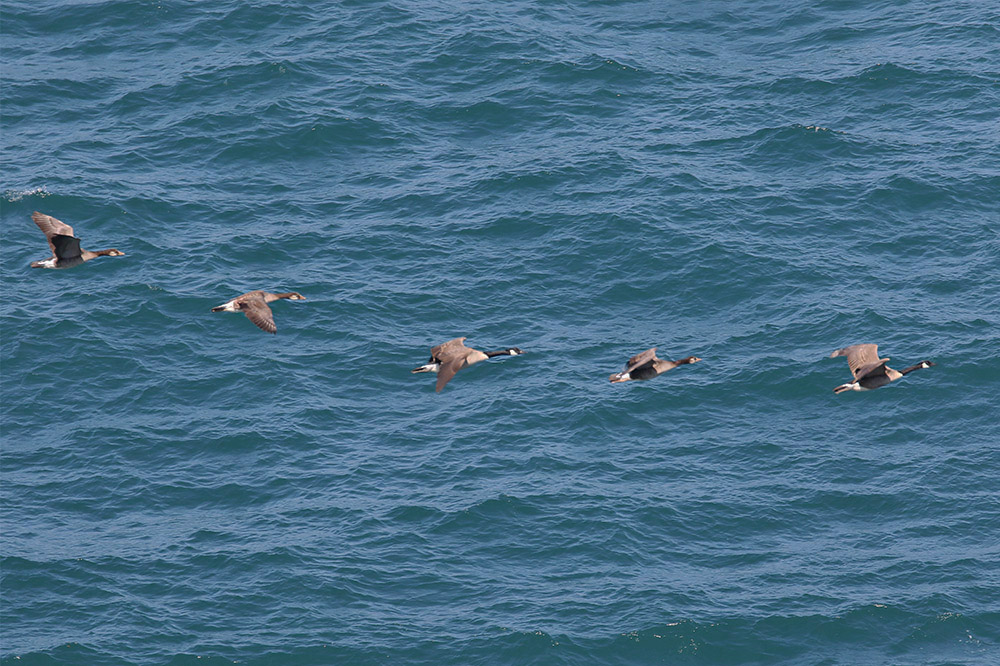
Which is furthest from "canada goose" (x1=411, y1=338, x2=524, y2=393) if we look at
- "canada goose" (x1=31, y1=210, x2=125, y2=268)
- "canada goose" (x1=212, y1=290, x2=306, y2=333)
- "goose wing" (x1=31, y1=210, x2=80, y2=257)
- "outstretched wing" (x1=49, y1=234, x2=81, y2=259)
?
"goose wing" (x1=31, y1=210, x2=80, y2=257)

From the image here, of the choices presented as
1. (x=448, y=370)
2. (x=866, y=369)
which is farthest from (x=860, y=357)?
(x=448, y=370)

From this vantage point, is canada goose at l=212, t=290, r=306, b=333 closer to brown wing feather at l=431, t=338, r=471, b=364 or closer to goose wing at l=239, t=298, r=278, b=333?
goose wing at l=239, t=298, r=278, b=333

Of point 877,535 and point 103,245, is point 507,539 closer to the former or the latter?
point 877,535

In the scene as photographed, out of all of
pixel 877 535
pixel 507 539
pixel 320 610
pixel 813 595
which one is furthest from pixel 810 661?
pixel 320 610

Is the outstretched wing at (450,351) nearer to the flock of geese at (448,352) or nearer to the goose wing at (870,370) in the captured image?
the flock of geese at (448,352)

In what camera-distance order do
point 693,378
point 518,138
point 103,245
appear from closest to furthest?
point 693,378, point 103,245, point 518,138
